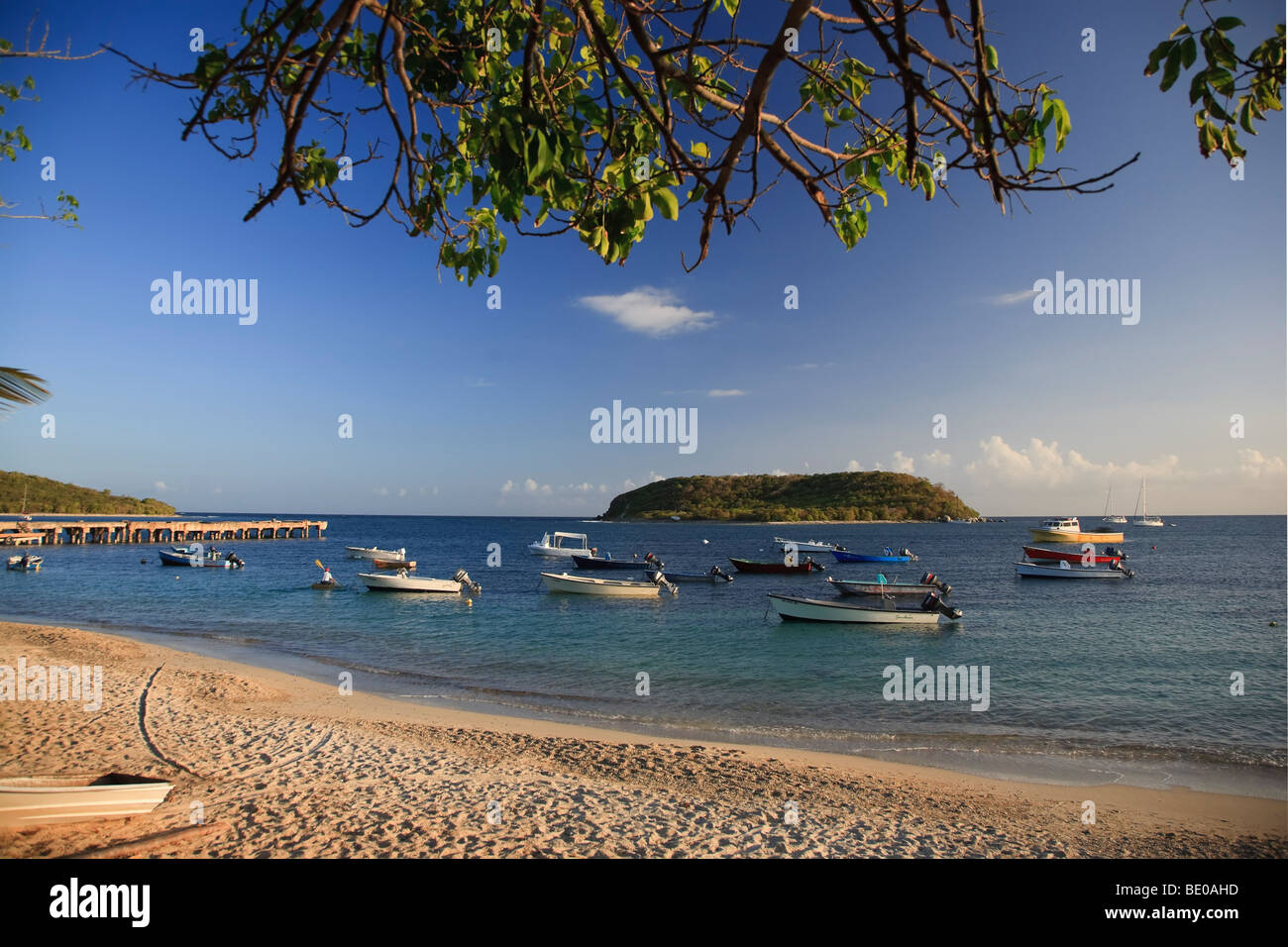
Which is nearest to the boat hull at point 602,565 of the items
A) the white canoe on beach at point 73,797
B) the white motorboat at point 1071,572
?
the white motorboat at point 1071,572

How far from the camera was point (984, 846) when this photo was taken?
7.18 meters

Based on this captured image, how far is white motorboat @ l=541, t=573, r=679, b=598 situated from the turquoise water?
0.84 m

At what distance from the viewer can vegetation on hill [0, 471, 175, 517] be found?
105 meters

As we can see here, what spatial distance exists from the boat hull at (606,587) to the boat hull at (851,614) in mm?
9454

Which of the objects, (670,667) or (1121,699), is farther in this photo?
(670,667)

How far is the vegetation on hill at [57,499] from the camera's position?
10469 centimetres

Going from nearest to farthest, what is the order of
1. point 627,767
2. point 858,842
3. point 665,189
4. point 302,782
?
point 665,189
point 858,842
point 302,782
point 627,767

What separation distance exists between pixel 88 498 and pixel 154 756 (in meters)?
149

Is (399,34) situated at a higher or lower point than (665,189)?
higher

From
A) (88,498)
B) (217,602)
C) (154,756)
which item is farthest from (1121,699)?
(88,498)

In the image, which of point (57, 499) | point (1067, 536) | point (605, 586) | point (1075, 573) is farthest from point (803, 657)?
point (57, 499)
